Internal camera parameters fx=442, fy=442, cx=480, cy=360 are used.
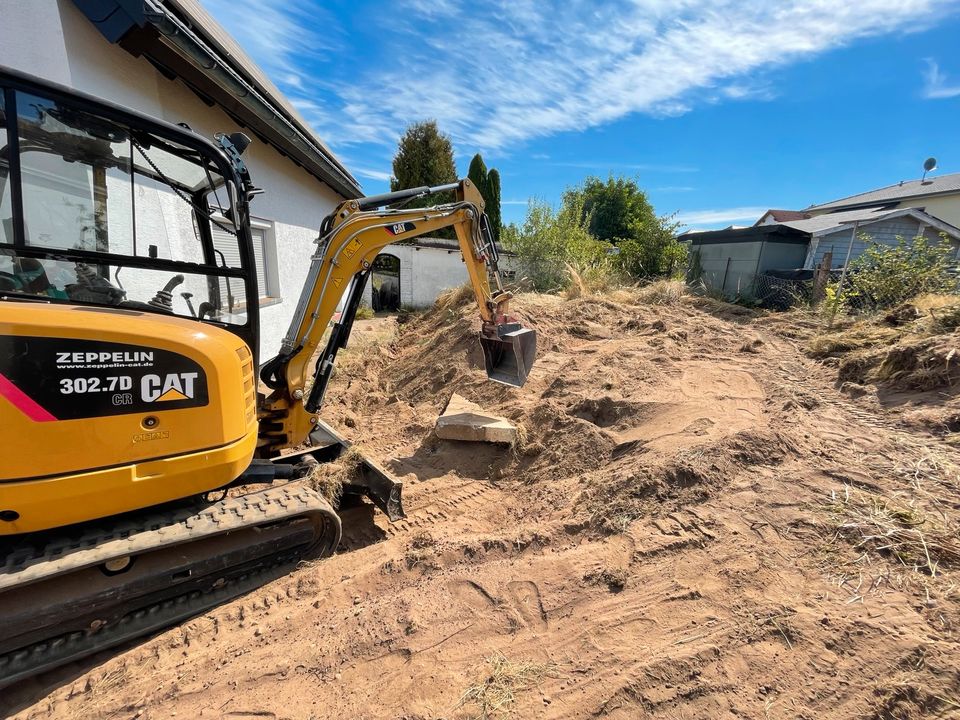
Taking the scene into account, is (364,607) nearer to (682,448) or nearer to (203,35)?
(682,448)

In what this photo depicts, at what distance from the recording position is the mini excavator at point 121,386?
195 cm

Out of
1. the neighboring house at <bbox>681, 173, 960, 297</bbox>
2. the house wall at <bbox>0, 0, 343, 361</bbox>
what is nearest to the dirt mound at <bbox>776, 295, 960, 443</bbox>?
the neighboring house at <bbox>681, 173, 960, 297</bbox>

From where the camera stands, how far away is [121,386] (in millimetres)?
2088

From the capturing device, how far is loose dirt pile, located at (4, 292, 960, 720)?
75.8 inches

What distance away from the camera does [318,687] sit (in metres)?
2.08

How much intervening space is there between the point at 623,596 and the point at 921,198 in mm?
34432

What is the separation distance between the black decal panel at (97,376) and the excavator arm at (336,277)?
1.07 meters

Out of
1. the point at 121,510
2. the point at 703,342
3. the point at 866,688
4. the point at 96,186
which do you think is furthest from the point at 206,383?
the point at 703,342

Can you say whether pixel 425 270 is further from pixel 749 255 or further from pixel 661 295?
pixel 749 255

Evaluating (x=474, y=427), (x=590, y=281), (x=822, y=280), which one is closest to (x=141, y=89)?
(x=474, y=427)

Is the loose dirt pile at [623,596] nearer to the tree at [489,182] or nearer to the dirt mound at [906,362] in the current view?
the dirt mound at [906,362]

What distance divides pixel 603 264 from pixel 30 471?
13.2 meters

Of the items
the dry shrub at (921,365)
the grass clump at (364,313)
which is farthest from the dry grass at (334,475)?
the grass clump at (364,313)

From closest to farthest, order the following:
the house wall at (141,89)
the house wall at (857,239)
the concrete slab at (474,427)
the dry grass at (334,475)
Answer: the house wall at (141,89) → the dry grass at (334,475) → the concrete slab at (474,427) → the house wall at (857,239)
